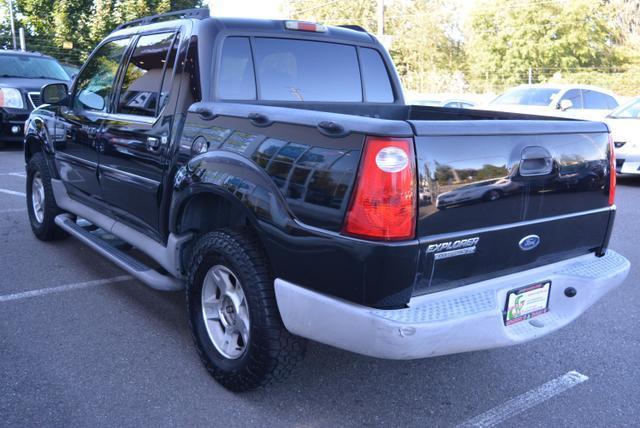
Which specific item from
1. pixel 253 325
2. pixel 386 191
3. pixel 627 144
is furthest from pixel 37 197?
pixel 627 144

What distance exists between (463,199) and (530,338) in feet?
2.60

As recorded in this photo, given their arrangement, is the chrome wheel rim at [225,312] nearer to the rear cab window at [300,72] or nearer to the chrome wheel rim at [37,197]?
the rear cab window at [300,72]

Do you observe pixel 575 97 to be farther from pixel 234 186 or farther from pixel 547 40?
pixel 547 40

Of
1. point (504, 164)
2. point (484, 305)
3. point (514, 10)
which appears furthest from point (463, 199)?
point (514, 10)

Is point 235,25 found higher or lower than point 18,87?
higher

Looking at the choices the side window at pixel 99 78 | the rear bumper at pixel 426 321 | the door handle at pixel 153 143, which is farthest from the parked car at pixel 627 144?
the door handle at pixel 153 143

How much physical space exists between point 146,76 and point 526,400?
10.0 ft

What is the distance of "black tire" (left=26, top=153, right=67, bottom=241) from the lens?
17.6ft

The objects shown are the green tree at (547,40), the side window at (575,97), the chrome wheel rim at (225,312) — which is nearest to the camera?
the chrome wheel rim at (225,312)

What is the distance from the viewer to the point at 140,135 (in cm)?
380

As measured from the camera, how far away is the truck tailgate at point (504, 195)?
2.51 m

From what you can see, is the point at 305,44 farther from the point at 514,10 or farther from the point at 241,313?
the point at 514,10

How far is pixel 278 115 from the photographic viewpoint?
2.79m

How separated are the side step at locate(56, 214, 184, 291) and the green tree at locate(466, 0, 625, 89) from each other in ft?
121
